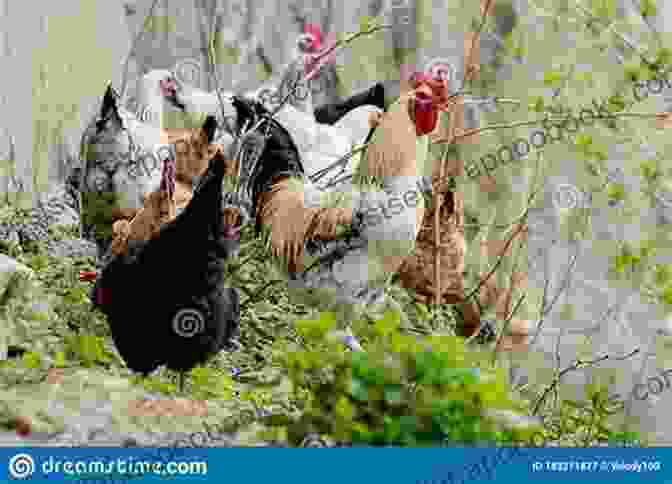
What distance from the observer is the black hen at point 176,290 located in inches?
69.9

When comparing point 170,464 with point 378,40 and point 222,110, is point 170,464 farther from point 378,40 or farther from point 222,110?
point 378,40

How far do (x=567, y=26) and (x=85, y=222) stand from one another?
1.42 metres

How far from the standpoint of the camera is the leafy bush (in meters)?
1.52

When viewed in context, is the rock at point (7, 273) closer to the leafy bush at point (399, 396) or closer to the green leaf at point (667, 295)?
the leafy bush at point (399, 396)

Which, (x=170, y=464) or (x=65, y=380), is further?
(x=65, y=380)

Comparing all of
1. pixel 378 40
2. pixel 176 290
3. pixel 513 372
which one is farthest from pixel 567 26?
pixel 176 290

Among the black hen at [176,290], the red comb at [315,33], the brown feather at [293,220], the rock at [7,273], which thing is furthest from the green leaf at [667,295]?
the rock at [7,273]

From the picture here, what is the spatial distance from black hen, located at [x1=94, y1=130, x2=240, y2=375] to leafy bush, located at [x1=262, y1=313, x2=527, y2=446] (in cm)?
32

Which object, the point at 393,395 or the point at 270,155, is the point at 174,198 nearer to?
the point at 270,155

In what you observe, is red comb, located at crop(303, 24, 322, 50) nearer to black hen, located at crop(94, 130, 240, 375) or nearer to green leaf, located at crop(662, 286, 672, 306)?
black hen, located at crop(94, 130, 240, 375)

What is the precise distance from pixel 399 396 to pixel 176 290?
0.54 metres

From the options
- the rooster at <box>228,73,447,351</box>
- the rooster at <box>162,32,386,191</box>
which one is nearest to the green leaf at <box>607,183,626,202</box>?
the rooster at <box>228,73,447,351</box>

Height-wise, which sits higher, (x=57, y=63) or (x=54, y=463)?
(x=57, y=63)

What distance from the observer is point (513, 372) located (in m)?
2.44
